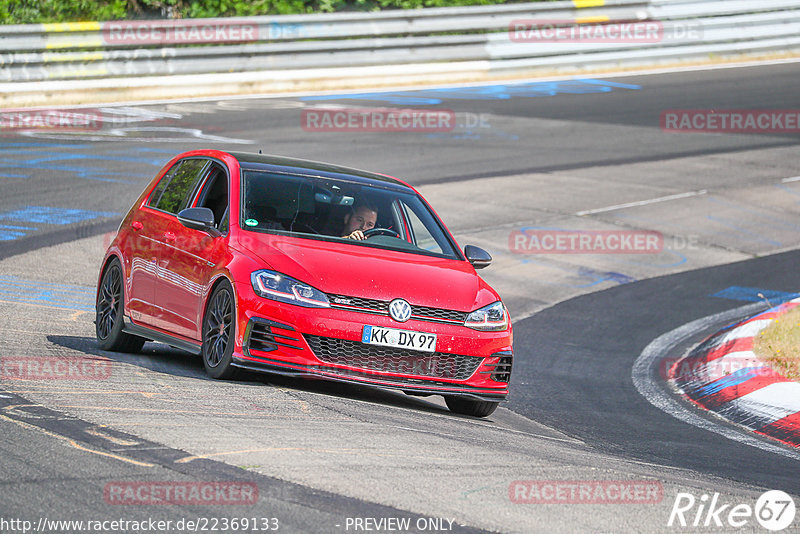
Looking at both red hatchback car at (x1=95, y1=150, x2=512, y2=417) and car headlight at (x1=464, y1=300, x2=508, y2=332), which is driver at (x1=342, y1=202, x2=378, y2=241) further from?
car headlight at (x1=464, y1=300, x2=508, y2=332)

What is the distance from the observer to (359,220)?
877 centimetres

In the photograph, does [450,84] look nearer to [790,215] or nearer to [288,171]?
[790,215]

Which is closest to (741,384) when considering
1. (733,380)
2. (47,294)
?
(733,380)

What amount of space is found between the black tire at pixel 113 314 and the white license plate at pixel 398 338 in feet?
7.97

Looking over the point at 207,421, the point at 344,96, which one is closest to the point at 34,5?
the point at 344,96

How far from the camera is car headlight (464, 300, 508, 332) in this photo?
26.3 feet

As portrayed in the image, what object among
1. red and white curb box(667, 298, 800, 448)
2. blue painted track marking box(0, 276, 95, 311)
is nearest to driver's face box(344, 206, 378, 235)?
red and white curb box(667, 298, 800, 448)

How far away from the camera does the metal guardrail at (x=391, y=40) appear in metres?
23.3

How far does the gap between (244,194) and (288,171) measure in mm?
450

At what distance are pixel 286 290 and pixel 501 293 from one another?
6113 mm

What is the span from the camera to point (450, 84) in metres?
27.1

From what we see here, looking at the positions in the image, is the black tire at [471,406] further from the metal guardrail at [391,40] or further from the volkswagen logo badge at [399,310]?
the metal guardrail at [391,40]

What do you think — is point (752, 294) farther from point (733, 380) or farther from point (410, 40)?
point (410, 40)

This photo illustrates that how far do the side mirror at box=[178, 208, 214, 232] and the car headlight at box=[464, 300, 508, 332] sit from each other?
1.90m
